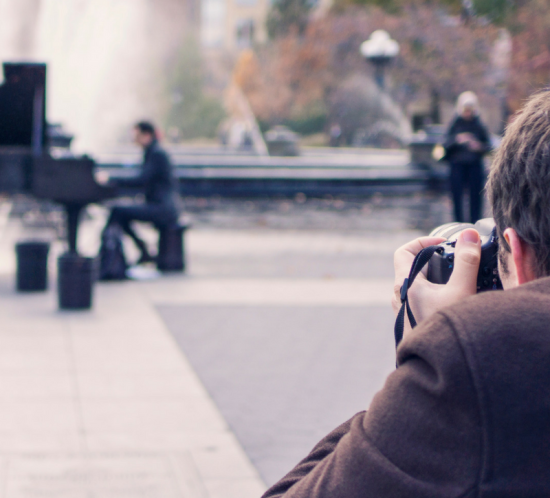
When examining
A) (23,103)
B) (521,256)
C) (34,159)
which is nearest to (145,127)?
(23,103)

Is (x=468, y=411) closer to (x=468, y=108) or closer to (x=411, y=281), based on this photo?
(x=411, y=281)

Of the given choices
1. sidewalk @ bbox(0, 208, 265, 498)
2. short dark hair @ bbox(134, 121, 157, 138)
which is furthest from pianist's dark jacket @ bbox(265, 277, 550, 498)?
short dark hair @ bbox(134, 121, 157, 138)

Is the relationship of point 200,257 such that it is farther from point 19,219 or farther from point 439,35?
point 439,35

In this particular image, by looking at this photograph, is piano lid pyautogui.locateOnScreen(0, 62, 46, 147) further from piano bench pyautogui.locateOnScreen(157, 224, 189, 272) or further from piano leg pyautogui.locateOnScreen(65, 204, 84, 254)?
piano bench pyautogui.locateOnScreen(157, 224, 189, 272)

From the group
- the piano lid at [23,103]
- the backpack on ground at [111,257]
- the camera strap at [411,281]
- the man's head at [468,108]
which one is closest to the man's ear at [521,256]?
the camera strap at [411,281]

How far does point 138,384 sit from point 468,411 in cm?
409

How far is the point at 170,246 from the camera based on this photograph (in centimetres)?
904

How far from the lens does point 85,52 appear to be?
20.2 m

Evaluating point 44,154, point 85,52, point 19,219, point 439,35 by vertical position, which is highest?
point 439,35

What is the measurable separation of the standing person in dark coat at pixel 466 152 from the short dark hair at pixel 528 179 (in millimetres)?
11384

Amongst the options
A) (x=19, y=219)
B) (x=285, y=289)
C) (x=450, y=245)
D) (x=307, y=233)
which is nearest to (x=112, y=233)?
(x=285, y=289)

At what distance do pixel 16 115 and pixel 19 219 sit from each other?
274 inches

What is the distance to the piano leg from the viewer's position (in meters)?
7.14

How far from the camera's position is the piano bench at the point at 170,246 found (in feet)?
29.6
